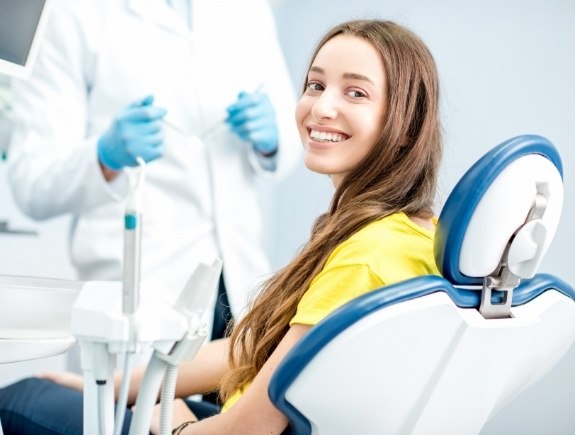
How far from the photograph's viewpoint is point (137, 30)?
195 cm

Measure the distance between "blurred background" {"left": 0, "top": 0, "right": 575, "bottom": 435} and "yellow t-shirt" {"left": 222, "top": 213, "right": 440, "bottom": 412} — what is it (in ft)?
4.42

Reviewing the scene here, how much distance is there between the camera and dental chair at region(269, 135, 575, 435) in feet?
2.33

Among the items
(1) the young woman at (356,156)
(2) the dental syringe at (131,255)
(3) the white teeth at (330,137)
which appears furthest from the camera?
(3) the white teeth at (330,137)

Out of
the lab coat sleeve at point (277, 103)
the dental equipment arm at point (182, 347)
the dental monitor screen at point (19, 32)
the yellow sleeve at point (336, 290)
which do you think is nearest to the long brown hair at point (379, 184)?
the yellow sleeve at point (336, 290)

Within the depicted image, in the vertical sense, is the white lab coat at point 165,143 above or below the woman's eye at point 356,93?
below

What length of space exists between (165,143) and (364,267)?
1216 mm

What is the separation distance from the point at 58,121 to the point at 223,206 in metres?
0.47

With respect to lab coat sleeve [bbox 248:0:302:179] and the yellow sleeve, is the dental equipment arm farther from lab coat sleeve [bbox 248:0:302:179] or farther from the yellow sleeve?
lab coat sleeve [bbox 248:0:302:179]

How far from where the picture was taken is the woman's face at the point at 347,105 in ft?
3.44

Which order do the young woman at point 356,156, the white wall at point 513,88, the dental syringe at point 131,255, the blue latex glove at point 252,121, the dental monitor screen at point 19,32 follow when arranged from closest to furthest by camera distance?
the dental syringe at point 131,255
the young woman at point 356,156
the dental monitor screen at point 19,32
the blue latex glove at point 252,121
the white wall at point 513,88

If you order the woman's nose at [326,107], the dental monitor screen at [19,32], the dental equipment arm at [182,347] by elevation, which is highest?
the woman's nose at [326,107]

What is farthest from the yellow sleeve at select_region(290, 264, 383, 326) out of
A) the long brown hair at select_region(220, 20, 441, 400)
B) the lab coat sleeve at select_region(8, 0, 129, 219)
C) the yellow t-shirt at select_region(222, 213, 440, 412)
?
the lab coat sleeve at select_region(8, 0, 129, 219)

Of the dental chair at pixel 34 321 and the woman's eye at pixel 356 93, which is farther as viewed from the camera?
the woman's eye at pixel 356 93

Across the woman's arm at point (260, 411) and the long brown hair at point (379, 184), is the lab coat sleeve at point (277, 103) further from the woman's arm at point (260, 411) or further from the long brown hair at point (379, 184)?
the woman's arm at point (260, 411)
